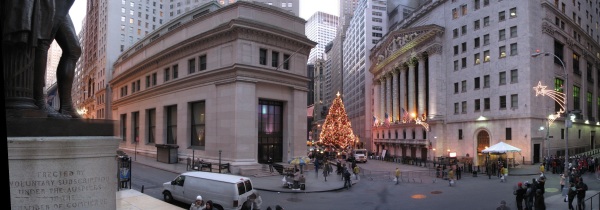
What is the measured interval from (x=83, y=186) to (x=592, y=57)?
79.1 metres

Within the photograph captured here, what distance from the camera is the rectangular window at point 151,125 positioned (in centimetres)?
4941

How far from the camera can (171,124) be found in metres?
45.0

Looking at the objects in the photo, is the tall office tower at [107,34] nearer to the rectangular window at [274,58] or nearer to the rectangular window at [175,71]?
the rectangular window at [175,71]

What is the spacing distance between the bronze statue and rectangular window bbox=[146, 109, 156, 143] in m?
45.2

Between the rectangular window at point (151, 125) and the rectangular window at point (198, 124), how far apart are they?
10809mm

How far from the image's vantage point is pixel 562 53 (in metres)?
54.8

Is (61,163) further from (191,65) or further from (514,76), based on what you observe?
(514,76)

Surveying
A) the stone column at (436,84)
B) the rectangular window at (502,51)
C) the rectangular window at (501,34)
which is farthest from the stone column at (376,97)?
the rectangular window at (501,34)

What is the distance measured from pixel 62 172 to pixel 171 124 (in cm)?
4120

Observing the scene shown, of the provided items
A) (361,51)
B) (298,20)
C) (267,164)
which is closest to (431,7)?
(298,20)

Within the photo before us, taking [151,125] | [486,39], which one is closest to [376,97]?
[486,39]

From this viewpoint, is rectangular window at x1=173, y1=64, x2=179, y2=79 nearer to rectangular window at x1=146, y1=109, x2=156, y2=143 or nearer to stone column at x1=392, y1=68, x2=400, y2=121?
rectangular window at x1=146, y1=109, x2=156, y2=143

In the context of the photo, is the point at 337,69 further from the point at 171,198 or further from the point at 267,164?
the point at 171,198

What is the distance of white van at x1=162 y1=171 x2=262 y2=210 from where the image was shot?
17.4m
